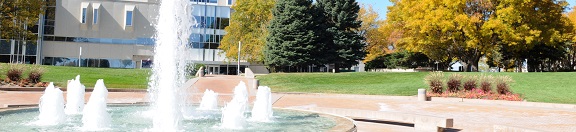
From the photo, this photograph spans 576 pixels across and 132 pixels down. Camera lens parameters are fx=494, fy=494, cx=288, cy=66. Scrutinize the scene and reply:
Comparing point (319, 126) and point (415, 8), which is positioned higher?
point (415, 8)

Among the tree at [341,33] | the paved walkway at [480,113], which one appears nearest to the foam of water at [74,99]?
A: the paved walkway at [480,113]

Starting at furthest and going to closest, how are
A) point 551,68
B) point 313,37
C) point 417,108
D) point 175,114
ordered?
point 551,68 < point 313,37 < point 417,108 < point 175,114

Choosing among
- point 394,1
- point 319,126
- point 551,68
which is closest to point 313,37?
point 394,1


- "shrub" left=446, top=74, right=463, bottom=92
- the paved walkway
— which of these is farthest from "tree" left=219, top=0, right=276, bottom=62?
"shrub" left=446, top=74, right=463, bottom=92

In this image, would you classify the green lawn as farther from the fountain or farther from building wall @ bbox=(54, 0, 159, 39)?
building wall @ bbox=(54, 0, 159, 39)

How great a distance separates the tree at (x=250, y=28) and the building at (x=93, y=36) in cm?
698

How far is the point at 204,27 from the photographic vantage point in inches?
2562

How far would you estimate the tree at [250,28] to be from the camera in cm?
4934

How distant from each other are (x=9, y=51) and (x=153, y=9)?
16.9m

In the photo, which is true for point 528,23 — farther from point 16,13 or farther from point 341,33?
point 16,13

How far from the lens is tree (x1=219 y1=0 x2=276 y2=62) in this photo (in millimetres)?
49344

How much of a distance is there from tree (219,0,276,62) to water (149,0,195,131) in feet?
118

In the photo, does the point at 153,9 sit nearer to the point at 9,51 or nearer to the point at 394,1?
the point at 9,51

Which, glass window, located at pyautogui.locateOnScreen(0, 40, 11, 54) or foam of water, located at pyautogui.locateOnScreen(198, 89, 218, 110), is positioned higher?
glass window, located at pyautogui.locateOnScreen(0, 40, 11, 54)
